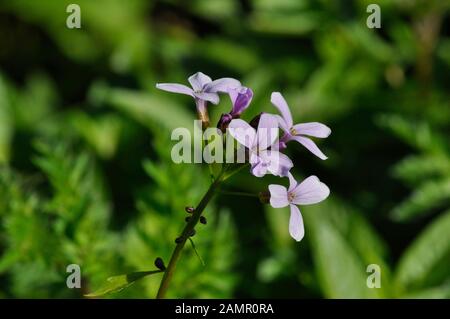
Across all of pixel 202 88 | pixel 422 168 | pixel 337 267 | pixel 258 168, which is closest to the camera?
pixel 258 168

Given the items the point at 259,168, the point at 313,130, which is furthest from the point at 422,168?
the point at 259,168

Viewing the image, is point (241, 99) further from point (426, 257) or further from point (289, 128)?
point (426, 257)

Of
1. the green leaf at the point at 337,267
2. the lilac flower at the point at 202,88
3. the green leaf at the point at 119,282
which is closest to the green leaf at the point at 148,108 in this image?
the green leaf at the point at 337,267

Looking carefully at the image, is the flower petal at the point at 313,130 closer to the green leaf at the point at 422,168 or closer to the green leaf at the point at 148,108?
the green leaf at the point at 422,168

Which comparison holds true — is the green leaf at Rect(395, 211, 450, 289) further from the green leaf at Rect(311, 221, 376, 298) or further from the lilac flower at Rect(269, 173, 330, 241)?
the lilac flower at Rect(269, 173, 330, 241)
